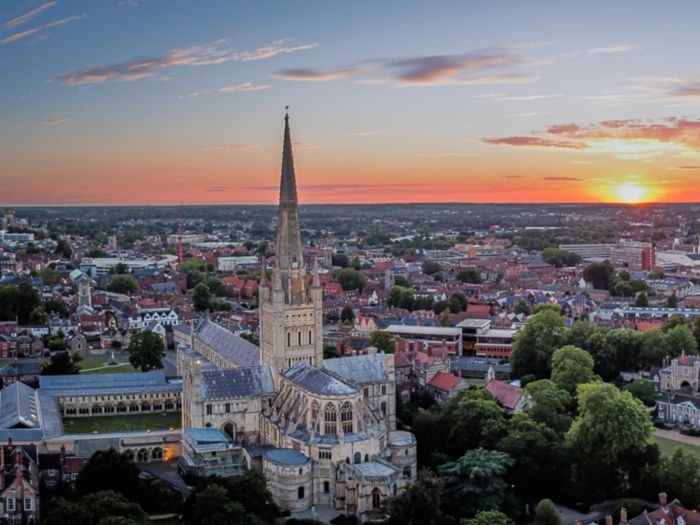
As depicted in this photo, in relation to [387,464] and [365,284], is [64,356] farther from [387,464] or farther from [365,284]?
[365,284]

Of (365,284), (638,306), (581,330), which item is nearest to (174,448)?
(581,330)

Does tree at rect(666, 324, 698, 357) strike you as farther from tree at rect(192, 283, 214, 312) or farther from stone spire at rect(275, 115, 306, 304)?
tree at rect(192, 283, 214, 312)

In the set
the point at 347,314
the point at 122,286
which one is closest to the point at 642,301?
the point at 347,314

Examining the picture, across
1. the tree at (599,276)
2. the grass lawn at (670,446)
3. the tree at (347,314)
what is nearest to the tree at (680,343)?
the grass lawn at (670,446)

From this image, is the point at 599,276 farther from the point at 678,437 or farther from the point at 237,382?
the point at 237,382

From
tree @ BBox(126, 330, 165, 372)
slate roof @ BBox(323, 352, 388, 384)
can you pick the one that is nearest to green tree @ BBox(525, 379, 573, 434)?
slate roof @ BBox(323, 352, 388, 384)
